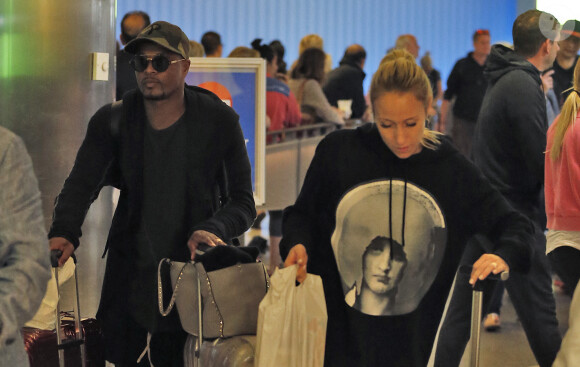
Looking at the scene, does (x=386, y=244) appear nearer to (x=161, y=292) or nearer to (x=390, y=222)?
(x=390, y=222)

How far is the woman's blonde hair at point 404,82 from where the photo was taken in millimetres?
2967

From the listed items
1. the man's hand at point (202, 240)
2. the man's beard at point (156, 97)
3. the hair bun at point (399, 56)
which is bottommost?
the man's hand at point (202, 240)

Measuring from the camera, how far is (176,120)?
3584mm

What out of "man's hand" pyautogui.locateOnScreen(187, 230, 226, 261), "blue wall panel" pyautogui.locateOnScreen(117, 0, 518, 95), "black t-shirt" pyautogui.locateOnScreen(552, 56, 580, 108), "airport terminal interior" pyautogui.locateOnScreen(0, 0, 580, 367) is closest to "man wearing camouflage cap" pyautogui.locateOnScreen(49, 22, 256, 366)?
"man's hand" pyautogui.locateOnScreen(187, 230, 226, 261)

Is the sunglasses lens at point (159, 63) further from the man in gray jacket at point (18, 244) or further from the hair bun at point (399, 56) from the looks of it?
the man in gray jacket at point (18, 244)

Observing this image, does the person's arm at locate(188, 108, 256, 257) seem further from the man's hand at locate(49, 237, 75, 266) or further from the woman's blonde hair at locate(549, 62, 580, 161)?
the woman's blonde hair at locate(549, 62, 580, 161)

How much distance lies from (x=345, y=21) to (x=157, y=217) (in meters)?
13.8

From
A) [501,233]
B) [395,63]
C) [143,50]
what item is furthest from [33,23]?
[501,233]

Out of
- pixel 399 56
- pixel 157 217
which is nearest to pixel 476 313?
pixel 399 56

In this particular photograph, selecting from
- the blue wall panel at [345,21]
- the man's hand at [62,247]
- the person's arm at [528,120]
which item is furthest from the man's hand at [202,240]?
the blue wall panel at [345,21]

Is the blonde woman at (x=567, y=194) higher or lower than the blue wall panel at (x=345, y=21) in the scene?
lower

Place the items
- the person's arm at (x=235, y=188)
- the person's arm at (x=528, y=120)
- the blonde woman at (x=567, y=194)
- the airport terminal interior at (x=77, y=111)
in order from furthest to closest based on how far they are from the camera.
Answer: the airport terminal interior at (x=77, y=111)
the person's arm at (x=528, y=120)
the blonde woman at (x=567, y=194)
the person's arm at (x=235, y=188)

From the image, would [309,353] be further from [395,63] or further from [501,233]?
[395,63]

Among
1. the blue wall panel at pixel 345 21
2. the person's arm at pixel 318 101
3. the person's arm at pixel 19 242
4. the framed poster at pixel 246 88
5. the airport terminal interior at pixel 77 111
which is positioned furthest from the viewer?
the blue wall panel at pixel 345 21
